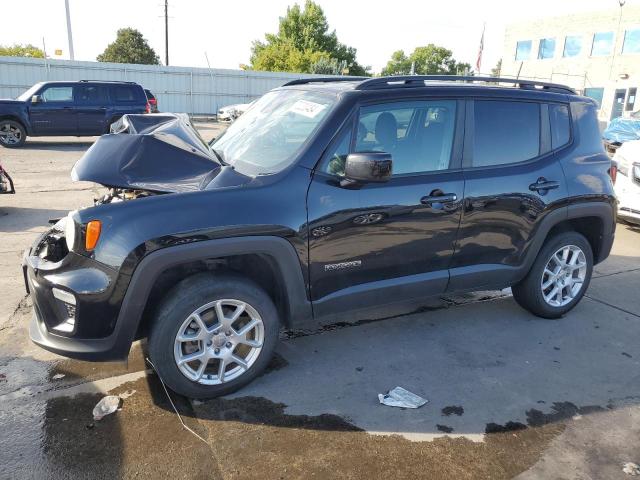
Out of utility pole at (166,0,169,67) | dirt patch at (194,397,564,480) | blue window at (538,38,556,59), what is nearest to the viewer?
dirt patch at (194,397,564,480)

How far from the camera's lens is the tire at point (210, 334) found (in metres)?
2.97

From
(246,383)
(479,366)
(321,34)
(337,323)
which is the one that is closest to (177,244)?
(246,383)

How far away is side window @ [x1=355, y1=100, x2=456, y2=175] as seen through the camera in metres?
3.44

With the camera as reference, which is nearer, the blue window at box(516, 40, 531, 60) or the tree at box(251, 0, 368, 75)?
the blue window at box(516, 40, 531, 60)

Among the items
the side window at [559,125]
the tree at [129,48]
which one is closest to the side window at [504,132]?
the side window at [559,125]

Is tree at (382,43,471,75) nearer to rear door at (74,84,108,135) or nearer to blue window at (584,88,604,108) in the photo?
blue window at (584,88,604,108)

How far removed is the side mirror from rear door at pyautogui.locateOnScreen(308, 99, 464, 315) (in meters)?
0.16

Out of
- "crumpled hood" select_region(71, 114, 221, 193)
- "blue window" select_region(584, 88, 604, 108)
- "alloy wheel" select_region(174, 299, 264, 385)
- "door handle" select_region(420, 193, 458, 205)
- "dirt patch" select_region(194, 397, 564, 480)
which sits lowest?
"dirt patch" select_region(194, 397, 564, 480)

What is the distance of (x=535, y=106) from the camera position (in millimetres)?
4148

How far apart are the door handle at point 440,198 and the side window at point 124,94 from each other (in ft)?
45.4

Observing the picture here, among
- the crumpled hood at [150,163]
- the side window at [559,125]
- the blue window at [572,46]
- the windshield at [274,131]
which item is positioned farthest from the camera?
the blue window at [572,46]

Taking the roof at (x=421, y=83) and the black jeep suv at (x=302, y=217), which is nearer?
the black jeep suv at (x=302, y=217)

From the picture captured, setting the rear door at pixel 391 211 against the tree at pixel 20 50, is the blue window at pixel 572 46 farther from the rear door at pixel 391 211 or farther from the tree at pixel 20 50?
the tree at pixel 20 50

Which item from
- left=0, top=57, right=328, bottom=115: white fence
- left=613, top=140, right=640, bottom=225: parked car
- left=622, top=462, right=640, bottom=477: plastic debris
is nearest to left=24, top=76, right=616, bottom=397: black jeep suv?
left=622, top=462, right=640, bottom=477: plastic debris
